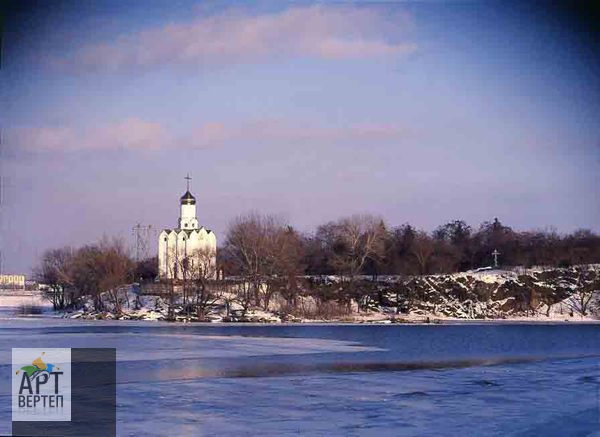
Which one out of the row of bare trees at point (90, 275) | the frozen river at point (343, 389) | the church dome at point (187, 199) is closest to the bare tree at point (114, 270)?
the row of bare trees at point (90, 275)

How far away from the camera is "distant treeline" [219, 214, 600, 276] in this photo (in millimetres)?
39750

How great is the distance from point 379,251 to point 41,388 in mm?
35909

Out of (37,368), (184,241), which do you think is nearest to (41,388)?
(37,368)

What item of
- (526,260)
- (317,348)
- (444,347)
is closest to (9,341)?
(317,348)

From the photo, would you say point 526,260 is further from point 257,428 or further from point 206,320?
point 257,428

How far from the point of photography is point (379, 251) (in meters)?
45.1

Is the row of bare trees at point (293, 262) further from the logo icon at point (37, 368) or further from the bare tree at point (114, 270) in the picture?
the logo icon at point (37, 368)

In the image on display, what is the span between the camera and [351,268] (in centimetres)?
4231

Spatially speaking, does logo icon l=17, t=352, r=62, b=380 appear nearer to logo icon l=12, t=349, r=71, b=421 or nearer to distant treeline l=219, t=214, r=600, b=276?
logo icon l=12, t=349, r=71, b=421

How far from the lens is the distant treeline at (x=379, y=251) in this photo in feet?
→ 130

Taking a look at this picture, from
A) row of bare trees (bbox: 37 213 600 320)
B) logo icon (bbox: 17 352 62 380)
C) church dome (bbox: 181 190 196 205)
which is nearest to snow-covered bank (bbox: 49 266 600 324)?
row of bare trees (bbox: 37 213 600 320)

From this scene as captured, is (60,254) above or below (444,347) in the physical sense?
above

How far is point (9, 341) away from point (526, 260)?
106 feet

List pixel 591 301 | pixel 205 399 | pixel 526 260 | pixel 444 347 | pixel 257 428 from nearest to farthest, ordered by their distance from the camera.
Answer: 1. pixel 257 428
2. pixel 205 399
3. pixel 444 347
4. pixel 591 301
5. pixel 526 260
